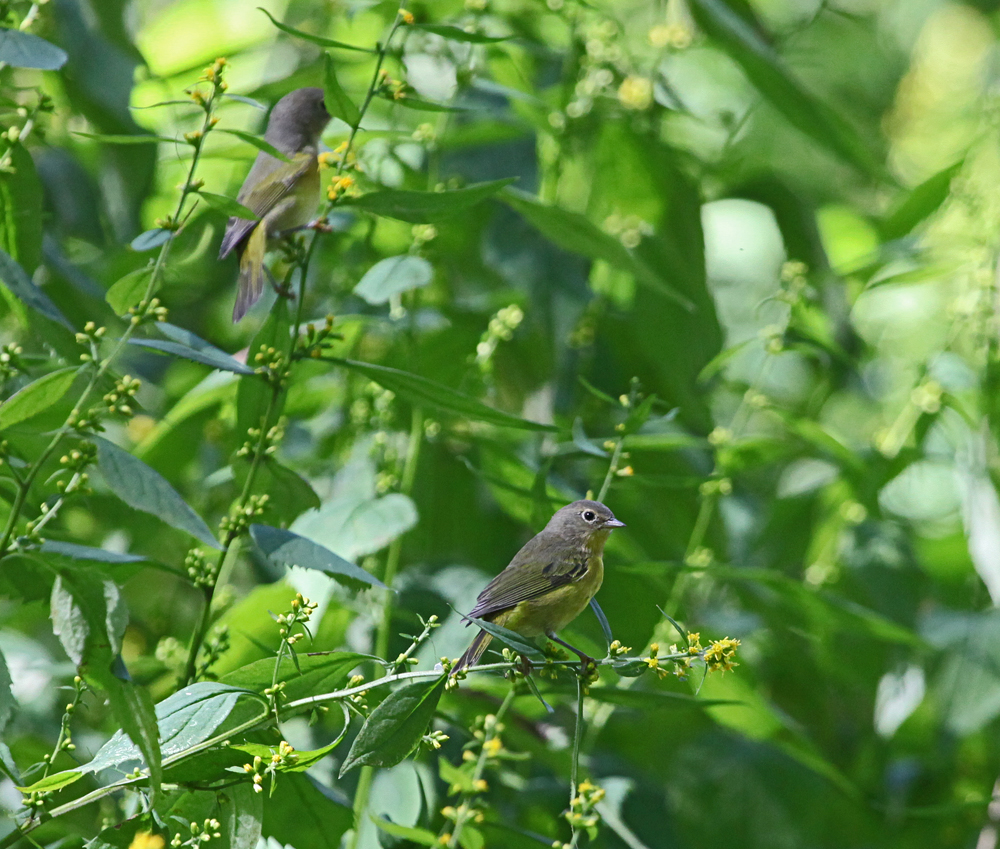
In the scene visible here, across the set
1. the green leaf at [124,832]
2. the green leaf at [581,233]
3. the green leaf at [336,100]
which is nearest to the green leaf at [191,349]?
the green leaf at [336,100]

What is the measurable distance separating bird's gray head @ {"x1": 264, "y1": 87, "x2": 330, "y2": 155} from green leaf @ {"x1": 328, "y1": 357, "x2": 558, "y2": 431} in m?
0.64

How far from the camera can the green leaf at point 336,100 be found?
1554 millimetres

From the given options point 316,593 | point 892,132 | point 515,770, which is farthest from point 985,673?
point 892,132

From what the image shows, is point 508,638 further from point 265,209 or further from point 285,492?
point 265,209

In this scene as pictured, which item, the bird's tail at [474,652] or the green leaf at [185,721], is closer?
the green leaf at [185,721]

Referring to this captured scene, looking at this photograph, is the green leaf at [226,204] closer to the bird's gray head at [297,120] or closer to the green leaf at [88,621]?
the green leaf at [88,621]

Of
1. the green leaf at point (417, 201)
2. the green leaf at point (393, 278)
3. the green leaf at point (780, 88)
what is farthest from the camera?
the green leaf at point (780, 88)

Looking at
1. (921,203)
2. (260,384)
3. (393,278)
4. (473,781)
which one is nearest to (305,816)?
(473,781)

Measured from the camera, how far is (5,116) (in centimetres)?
182

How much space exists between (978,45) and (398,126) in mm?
5448

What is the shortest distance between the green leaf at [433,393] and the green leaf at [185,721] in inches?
21.0

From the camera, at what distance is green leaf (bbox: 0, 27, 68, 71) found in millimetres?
1582

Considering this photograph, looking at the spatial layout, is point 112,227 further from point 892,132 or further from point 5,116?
point 892,132

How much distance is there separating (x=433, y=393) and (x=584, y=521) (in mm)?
324
